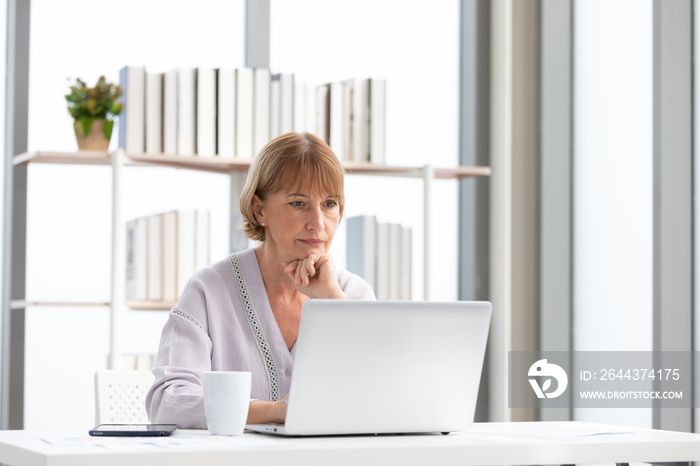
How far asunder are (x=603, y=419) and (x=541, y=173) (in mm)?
955

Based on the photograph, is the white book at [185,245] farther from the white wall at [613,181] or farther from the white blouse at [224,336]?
the white wall at [613,181]

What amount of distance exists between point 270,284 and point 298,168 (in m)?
0.25

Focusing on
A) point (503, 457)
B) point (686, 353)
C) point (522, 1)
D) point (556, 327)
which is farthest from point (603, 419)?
point (503, 457)

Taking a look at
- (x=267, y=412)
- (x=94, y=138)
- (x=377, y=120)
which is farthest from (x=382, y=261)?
(x=267, y=412)

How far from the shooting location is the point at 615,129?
339 centimetres

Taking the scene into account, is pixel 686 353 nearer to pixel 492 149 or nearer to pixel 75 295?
pixel 492 149

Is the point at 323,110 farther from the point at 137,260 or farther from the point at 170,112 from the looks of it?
the point at 137,260

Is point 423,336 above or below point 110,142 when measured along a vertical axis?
below

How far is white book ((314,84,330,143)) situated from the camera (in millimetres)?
3406

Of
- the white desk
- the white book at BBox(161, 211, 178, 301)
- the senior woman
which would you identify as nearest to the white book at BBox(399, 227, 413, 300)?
the white book at BBox(161, 211, 178, 301)

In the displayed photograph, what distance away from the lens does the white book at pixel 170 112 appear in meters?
3.20

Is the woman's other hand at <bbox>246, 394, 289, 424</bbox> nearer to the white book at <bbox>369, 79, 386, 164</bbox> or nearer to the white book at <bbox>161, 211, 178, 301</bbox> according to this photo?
the white book at <bbox>161, 211, 178, 301</bbox>

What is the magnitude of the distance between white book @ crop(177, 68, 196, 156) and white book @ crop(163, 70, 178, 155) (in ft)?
0.04

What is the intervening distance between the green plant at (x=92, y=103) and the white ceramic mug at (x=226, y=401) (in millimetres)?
1900
